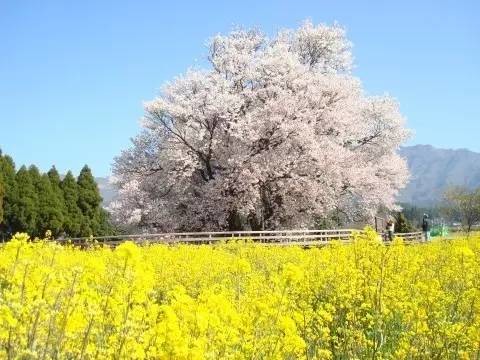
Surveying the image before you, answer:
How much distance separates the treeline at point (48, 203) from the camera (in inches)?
1874

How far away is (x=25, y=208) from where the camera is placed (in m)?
47.5

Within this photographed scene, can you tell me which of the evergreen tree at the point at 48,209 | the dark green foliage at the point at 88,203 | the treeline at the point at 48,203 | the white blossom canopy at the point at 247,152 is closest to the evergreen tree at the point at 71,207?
the treeline at the point at 48,203

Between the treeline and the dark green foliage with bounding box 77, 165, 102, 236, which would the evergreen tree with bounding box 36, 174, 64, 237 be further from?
the dark green foliage with bounding box 77, 165, 102, 236

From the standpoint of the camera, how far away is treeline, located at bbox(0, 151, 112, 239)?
4759cm

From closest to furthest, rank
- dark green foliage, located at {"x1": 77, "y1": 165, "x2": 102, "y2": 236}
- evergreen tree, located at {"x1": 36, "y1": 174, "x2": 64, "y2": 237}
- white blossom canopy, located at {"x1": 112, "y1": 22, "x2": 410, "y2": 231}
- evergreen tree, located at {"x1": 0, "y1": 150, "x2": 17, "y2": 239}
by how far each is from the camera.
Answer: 1. white blossom canopy, located at {"x1": 112, "y1": 22, "x2": 410, "y2": 231}
2. evergreen tree, located at {"x1": 0, "y1": 150, "x2": 17, "y2": 239}
3. evergreen tree, located at {"x1": 36, "y1": 174, "x2": 64, "y2": 237}
4. dark green foliage, located at {"x1": 77, "y1": 165, "x2": 102, "y2": 236}

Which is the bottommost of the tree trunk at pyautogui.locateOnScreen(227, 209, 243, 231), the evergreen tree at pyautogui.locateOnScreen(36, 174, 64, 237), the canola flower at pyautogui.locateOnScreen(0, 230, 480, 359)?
the canola flower at pyautogui.locateOnScreen(0, 230, 480, 359)

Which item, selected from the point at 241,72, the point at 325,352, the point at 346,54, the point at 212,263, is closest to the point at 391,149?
the point at 346,54

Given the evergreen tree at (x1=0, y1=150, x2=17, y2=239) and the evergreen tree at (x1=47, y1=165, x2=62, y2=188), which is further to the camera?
the evergreen tree at (x1=47, y1=165, x2=62, y2=188)

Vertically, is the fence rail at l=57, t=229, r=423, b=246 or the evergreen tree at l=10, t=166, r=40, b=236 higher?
the evergreen tree at l=10, t=166, r=40, b=236

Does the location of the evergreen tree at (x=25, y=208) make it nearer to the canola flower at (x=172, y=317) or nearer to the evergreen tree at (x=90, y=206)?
the evergreen tree at (x=90, y=206)

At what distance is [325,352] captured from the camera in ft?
15.5

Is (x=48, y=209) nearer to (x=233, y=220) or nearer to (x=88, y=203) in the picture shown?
(x=88, y=203)

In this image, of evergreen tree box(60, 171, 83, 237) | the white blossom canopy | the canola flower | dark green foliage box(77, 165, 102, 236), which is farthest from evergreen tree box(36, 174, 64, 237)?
the canola flower

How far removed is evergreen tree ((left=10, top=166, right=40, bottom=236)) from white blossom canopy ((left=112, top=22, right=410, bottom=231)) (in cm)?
1802
